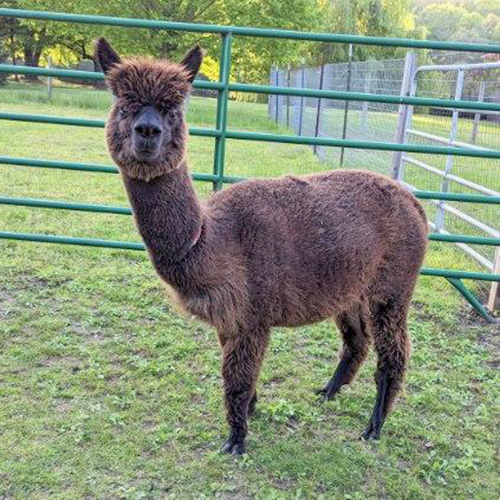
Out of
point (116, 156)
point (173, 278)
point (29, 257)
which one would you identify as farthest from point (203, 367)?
point (29, 257)

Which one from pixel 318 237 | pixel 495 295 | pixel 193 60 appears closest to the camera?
pixel 193 60

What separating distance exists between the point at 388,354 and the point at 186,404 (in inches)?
47.7

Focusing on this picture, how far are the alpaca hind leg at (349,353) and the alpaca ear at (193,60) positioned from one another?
66.8 inches

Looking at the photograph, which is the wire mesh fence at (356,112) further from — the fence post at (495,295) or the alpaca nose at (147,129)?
the alpaca nose at (147,129)

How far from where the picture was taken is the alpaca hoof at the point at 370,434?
3305mm

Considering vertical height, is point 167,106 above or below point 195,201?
above

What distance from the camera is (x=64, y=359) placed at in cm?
392

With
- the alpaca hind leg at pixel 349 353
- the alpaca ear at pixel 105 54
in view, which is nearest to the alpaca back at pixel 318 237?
the alpaca hind leg at pixel 349 353

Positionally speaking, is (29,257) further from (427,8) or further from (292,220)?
(427,8)

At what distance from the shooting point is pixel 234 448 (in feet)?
10.1

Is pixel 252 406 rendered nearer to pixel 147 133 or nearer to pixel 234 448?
pixel 234 448

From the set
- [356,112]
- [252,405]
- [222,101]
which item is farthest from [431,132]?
[252,405]

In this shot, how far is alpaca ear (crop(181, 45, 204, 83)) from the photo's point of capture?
2854mm

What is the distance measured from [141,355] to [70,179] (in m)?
5.51
